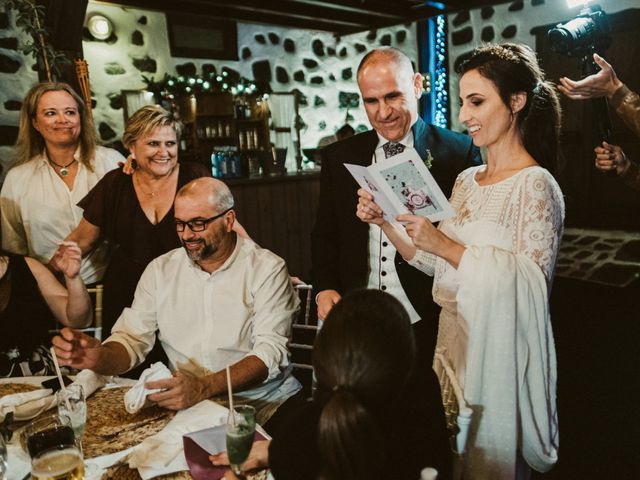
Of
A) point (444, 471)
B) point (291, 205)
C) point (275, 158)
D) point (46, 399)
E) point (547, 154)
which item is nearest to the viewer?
point (444, 471)

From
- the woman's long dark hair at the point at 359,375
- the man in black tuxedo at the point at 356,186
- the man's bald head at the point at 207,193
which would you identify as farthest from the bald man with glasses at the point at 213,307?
the woman's long dark hair at the point at 359,375

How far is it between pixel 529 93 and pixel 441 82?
632 cm

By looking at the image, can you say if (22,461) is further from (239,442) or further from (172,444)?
(239,442)

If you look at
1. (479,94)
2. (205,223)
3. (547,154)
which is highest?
(479,94)

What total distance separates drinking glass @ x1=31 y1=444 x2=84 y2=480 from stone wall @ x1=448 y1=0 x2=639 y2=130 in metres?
6.41

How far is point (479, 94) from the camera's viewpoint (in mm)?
1621

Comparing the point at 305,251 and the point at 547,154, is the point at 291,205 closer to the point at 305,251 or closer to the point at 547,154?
the point at 305,251

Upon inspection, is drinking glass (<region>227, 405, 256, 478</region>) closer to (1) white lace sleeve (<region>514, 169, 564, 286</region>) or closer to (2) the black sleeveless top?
(1) white lace sleeve (<region>514, 169, 564, 286</region>)

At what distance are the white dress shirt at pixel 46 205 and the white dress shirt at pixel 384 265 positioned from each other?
4.70 ft

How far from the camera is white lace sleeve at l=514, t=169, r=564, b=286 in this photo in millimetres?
1417

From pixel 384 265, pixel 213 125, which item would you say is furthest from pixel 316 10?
pixel 384 265

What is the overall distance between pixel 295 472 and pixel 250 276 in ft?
3.44

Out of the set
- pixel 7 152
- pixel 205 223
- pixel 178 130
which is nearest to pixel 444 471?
pixel 205 223

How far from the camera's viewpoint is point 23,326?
204cm
